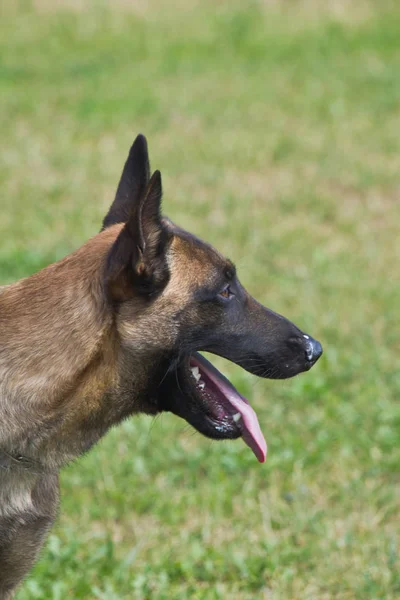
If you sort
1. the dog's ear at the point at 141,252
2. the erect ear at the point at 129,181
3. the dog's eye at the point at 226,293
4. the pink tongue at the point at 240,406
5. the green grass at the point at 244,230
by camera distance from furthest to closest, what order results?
1. the green grass at the point at 244,230
2. the pink tongue at the point at 240,406
3. the dog's eye at the point at 226,293
4. the erect ear at the point at 129,181
5. the dog's ear at the point at 141,252

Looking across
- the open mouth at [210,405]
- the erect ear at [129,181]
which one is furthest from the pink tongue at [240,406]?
the erect ear at [129,181]

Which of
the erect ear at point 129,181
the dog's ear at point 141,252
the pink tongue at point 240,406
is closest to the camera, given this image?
the dog's ear at point 141,252

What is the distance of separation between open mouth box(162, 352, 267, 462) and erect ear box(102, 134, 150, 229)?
0.59m

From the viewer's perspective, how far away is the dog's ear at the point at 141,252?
114 inches

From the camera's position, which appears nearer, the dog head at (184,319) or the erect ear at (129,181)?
the dog head at (184,319)

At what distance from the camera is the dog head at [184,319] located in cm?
299

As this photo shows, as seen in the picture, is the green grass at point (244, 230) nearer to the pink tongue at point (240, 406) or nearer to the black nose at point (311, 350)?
the pink tongue at point (240, 406)

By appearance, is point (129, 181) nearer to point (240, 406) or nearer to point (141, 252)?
point (141, 252)

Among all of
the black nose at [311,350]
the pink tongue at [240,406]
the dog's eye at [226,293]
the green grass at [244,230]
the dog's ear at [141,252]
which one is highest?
the dog's ear at [141,252]

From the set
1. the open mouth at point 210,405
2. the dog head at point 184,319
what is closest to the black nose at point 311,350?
the dog head at point 184,319

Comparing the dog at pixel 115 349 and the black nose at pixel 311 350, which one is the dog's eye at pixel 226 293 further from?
the black nose at pixel 311 350

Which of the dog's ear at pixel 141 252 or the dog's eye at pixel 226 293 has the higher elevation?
the dog's ear at pixel 141 252

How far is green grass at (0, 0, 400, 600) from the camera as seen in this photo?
4.29 m

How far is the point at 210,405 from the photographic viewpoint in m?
3.33
